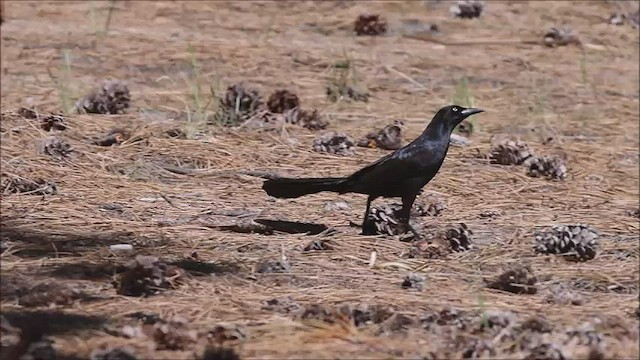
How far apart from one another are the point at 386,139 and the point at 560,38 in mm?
3256

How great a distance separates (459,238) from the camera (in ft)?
15.8

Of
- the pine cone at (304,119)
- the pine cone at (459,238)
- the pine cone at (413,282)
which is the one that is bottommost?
the pine cone at (413,282)

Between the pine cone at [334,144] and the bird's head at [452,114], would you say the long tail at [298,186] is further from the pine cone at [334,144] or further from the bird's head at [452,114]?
the pine cone at [334,144]

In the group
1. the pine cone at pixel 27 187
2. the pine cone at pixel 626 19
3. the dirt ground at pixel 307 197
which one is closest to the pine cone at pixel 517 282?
the dirt ground at pixel 307 197

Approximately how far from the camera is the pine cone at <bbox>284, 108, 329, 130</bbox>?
706cm

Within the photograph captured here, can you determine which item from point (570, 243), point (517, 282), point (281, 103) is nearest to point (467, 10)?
point (281, 103)

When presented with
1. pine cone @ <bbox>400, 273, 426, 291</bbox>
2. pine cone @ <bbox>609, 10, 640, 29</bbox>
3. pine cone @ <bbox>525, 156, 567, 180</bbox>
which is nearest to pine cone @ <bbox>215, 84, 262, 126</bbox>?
pine cone @ <bbox>525, 156, 567, 180</bbox>

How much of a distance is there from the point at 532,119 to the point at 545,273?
3.36 m

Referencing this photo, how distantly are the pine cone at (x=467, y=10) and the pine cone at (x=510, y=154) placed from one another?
3.63m

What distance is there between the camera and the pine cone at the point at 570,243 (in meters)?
4.68

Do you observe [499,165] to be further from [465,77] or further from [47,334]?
[47,334]

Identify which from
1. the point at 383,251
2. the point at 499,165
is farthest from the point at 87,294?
the point at 499,165

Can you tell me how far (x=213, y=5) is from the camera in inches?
400

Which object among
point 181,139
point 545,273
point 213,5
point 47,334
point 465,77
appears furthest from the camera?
point 213,5
